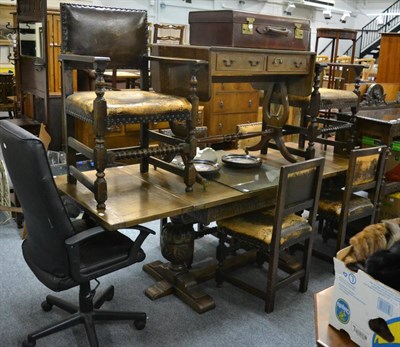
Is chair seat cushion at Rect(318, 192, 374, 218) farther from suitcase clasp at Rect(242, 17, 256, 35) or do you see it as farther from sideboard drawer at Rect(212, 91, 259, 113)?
sideboard drawer at Rect(212, 91, 259, 113)

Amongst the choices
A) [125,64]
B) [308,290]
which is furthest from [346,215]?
[125,64]

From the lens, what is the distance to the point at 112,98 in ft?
7.61

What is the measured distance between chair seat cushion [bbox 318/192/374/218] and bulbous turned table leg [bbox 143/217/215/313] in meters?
1.01

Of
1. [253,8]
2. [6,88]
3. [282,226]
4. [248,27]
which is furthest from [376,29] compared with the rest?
[282,226]

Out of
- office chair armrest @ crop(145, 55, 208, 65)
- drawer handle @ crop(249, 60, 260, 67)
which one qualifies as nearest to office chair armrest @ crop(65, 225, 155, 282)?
office chair armrest @ crop(145, 55, 208, 65)

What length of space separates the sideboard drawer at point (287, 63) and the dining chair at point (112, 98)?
630mm

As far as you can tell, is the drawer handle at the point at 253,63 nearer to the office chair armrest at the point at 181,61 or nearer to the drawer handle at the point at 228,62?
the drawer handle at the point at 228,62

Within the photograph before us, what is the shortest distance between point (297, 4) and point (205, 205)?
40.1 ft

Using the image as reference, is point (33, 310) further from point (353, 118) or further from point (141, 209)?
point (353, 118)

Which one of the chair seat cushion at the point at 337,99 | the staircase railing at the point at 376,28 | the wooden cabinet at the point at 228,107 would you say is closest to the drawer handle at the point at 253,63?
the chair seat cushion at the point at 337,99

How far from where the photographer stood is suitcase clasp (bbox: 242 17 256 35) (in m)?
2.71

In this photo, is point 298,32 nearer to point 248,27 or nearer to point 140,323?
point 248,27

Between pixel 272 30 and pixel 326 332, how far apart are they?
7.13ft

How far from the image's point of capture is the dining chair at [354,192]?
286cm
